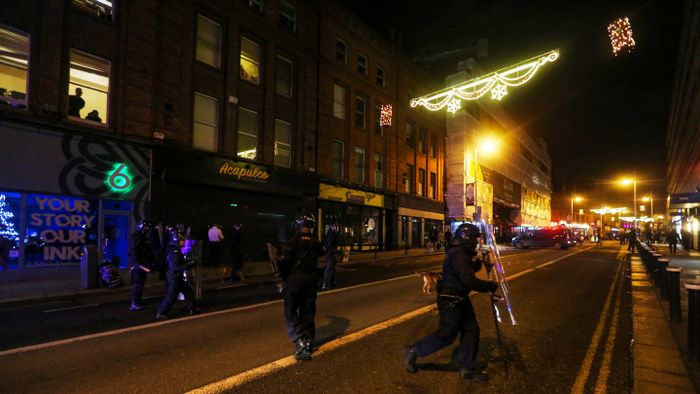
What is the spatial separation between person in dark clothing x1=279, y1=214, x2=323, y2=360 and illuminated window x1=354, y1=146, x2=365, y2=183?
2201cm

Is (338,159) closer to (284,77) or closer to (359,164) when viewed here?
(359,164)

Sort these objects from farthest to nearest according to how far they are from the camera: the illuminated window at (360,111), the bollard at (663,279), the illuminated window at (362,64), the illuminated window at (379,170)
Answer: the illuminated window at (379,170) < the illuminated window at (362,64) < the illuminated window at (360,111) < the bollard at (663,279)

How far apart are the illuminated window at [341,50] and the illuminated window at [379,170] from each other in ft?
21.3

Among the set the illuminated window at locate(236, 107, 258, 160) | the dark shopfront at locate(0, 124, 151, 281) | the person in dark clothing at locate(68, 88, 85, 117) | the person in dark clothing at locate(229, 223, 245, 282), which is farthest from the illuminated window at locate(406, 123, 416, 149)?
the person in dark clothing at locate(68, 88, 85, 117)

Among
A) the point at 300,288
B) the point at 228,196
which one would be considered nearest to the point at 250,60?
the point at 228,196

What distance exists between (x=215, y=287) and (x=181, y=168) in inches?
277

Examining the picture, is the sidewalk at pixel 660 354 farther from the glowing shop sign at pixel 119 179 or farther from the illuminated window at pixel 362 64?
the illuminated window at pixel 362 64

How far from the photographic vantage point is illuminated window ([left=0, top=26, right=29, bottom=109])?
43.0ft

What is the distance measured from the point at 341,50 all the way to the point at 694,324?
80.5 feet

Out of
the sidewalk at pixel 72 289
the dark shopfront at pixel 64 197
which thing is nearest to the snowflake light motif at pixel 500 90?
the sidewalk at pixel 72 289

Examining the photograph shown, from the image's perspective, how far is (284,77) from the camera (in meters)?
22.9

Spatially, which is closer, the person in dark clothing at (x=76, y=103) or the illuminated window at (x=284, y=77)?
the person in dark clothing at (x=76, y=103)

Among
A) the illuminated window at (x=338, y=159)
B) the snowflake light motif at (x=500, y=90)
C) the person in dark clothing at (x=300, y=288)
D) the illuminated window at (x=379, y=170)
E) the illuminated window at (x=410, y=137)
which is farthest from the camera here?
the illuminated window at (x=410, y=137)

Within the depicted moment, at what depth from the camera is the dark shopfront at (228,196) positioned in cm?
1709
